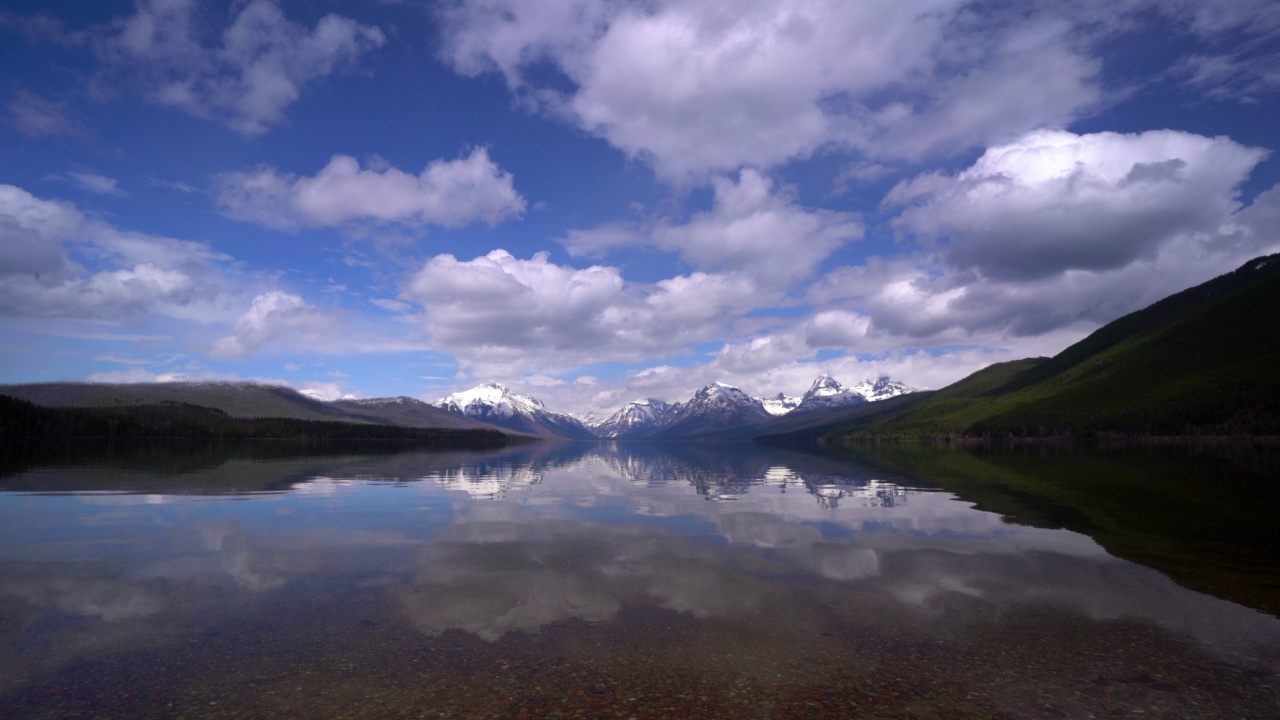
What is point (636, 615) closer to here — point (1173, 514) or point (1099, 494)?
point (1173, 514)

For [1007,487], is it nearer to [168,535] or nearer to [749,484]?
[749,484]

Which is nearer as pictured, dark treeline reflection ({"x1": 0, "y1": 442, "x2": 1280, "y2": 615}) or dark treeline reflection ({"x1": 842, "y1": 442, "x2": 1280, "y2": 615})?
dark treeline reflection ({"x1": 842, "y1": 442, "x2": 1280, "y2": 615})

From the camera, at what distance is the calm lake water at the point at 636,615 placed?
1173 cm

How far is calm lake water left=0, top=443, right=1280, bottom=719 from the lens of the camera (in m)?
11.7

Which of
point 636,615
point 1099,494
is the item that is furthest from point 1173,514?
point 636,615

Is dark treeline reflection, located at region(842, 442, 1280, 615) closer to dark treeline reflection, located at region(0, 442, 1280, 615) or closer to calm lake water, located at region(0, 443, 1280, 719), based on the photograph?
dark treeline reflection, located at region(0, 442, 1280, 615)

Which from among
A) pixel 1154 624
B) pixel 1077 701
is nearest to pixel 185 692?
pixel 1077 701

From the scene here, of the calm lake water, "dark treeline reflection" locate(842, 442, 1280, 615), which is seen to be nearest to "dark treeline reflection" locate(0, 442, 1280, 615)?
"dark treeline reflection" locate(842, 442, 1280, 615)

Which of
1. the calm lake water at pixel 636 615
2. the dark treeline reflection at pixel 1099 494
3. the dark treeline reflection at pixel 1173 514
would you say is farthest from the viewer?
the dark treeline reflection at pixel 1099 494

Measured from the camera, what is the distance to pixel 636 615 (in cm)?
1681

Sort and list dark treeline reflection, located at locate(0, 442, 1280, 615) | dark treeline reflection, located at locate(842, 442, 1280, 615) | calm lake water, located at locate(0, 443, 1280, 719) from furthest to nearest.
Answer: dark treeline reflection, located at locate(0, 442, 1280, 615), dark treeline reflection, located at locate(842, 442, 1280, 615), calm lake water, located at locate(0, 443, 1280, 719)

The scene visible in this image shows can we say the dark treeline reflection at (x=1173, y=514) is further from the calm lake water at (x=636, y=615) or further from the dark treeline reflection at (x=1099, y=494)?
the calm lake water at (x=636, y=615)

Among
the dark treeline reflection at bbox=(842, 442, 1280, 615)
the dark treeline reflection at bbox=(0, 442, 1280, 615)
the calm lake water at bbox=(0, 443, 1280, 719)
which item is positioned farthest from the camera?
the dark treeline reflection at bbox=(0, 442, 1280, 615)

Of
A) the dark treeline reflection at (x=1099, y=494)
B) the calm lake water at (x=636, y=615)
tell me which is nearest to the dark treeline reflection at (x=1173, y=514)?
the dark treeline reflection at (x=1099, y=494)
